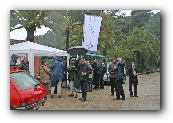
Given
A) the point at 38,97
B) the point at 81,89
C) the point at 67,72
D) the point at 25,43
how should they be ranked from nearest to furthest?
the point at 38,97 → the point at 25,43 → the point at 81,89 → the point at 67,72

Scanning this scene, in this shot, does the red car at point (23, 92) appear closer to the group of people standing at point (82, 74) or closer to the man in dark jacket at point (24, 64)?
the man in dark jacket at point (24, 64)

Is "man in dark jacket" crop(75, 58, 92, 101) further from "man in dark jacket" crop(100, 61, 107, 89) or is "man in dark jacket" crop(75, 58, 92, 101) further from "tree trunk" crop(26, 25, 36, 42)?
"man in dark jacket" crop(100, 61, 107, 89)

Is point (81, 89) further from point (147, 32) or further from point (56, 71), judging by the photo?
point (147, 32)

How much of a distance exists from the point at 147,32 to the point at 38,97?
2.68 m

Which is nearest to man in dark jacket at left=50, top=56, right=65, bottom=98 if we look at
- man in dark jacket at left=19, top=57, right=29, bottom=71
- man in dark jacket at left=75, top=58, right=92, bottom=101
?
man in dark jacket at left=75, top=58, right=92, bottom=101

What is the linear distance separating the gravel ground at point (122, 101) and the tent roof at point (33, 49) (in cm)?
97

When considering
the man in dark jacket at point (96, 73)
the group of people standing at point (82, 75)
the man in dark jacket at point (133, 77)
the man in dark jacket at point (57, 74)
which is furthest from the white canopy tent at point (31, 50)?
the man in dark jacket at point (96, 73)

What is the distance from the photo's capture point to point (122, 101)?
25.8 ft

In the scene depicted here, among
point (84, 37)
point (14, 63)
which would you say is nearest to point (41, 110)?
point (14, 63)

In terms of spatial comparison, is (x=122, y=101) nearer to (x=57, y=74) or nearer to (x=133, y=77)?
(x=133, y=77)

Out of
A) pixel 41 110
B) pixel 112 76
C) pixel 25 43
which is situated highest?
pixel 25 43

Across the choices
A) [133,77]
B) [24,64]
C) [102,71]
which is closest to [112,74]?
[133,77]

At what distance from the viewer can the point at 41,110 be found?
6840mm

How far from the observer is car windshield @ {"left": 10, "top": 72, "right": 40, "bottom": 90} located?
6742mm
